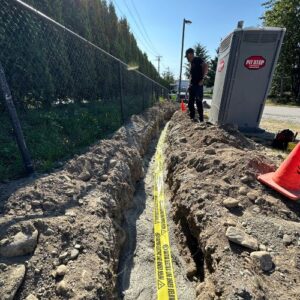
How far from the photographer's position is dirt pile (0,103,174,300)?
1.43m

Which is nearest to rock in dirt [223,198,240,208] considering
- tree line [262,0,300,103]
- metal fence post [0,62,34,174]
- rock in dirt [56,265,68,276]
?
rock in dirt [56,265,68,276]

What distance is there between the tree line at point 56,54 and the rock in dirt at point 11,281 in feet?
8.48

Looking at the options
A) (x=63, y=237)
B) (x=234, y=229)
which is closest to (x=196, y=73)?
(x=234, y=229)

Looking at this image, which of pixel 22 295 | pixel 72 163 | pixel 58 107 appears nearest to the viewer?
pixel 22 295

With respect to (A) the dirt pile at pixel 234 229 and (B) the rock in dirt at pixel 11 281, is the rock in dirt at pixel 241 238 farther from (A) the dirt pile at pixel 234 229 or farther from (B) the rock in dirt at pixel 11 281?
(B) the rock in dirt at pixel 11 281

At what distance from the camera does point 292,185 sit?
2459 millimetres

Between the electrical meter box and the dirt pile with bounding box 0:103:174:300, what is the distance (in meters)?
4.34

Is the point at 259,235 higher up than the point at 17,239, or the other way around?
the point at 17,239

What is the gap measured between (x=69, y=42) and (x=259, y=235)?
507cm

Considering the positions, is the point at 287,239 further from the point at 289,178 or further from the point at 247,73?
the point at 247,73

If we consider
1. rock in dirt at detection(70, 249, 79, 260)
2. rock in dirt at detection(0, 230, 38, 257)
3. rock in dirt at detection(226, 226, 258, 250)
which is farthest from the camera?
rock in dirt at detection(226, 226, 258, 250)

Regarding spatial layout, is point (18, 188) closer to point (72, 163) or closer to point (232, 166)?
point (72, 163)

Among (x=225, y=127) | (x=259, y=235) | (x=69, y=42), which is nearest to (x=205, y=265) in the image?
(x=259, y=235)

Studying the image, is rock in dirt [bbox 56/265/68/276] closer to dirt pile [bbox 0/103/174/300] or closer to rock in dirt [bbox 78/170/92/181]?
dirt pile [bbox 0/103/174/300]
